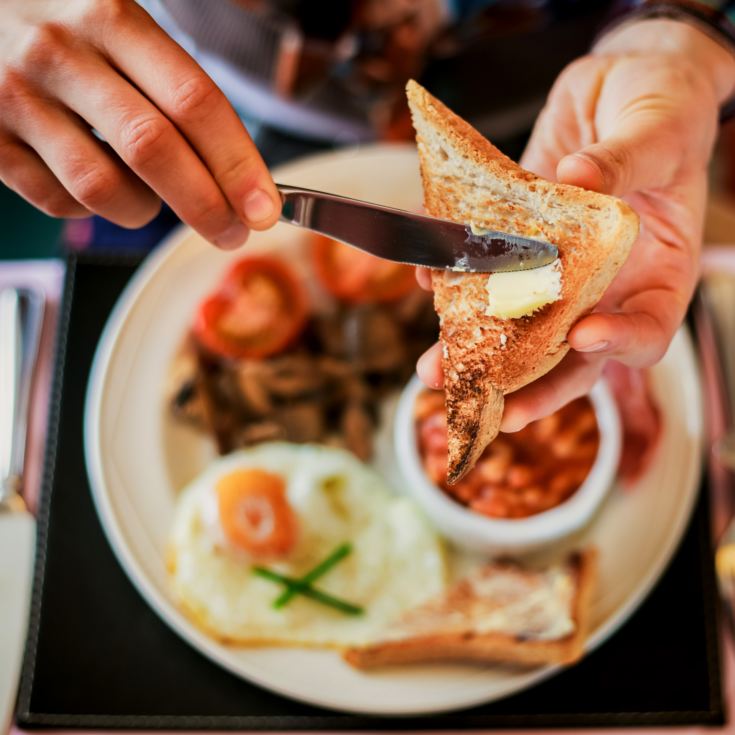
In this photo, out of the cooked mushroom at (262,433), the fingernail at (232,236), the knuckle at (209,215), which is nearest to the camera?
the knuckle at (209,215)

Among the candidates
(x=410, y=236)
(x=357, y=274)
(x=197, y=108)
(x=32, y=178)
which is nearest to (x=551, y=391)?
(x=410, y=236)

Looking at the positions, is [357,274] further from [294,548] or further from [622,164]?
[622,164]

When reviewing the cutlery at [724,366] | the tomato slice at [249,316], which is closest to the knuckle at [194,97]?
the tomato slice at [249,316]

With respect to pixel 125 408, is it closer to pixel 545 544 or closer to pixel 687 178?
pixel 545 544

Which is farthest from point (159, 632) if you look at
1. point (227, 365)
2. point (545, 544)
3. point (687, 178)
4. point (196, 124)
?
point (687, 178)

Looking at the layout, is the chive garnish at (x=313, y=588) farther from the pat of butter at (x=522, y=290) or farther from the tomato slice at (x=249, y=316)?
the pat of butter at (x=522, y=290)

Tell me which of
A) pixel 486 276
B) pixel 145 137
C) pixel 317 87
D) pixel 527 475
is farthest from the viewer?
pixel 317 87

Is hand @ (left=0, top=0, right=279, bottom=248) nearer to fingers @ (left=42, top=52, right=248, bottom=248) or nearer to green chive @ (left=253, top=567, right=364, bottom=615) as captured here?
fingers @ (left=42, top=52, right=248, bottom=248)
